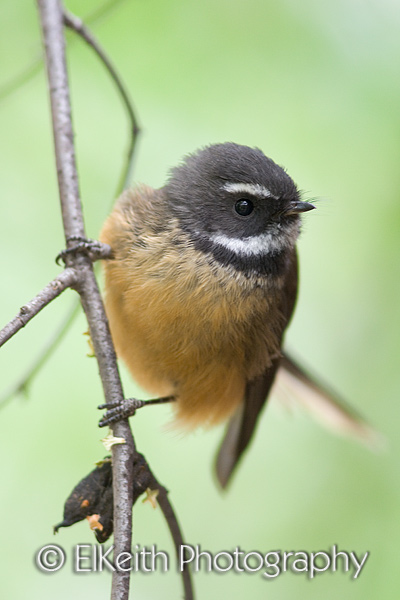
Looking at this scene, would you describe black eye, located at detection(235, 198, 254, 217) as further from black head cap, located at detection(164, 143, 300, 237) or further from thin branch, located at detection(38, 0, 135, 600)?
thin branch, located at detection(38, 0, 135, 600)

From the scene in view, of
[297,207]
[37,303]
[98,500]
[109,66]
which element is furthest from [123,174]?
[98,500]

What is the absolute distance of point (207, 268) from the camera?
3373 millimetres


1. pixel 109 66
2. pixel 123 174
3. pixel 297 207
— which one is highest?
pixel 109 66

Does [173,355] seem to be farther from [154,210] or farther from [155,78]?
[155,78]

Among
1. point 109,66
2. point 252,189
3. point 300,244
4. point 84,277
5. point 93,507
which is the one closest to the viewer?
point 93,507

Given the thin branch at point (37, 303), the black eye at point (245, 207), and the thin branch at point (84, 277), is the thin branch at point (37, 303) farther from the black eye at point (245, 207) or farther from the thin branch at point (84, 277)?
the black eye at point (245, 207)

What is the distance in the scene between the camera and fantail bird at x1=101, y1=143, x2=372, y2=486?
3357 millimetres

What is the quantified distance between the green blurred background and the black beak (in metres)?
1.97

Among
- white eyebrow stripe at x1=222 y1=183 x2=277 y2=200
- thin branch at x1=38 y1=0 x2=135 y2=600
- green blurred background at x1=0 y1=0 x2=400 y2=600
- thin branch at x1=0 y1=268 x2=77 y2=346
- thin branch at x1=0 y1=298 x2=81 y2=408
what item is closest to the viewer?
thin branch at x1=0 y1=268 x2=77 y2=346

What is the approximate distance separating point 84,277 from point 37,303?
594mm

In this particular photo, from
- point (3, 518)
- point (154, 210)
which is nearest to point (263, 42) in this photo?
point (154, 210)

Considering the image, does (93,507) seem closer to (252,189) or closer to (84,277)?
(84,277)

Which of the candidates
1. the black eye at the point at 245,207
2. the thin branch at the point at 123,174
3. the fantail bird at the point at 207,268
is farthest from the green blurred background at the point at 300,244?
the black eye at the point at 245,207

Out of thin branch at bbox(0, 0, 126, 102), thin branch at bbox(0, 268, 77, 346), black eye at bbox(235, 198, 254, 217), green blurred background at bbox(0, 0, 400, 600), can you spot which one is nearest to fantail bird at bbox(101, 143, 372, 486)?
black eye at bbox(235, 198, 254, 217)
